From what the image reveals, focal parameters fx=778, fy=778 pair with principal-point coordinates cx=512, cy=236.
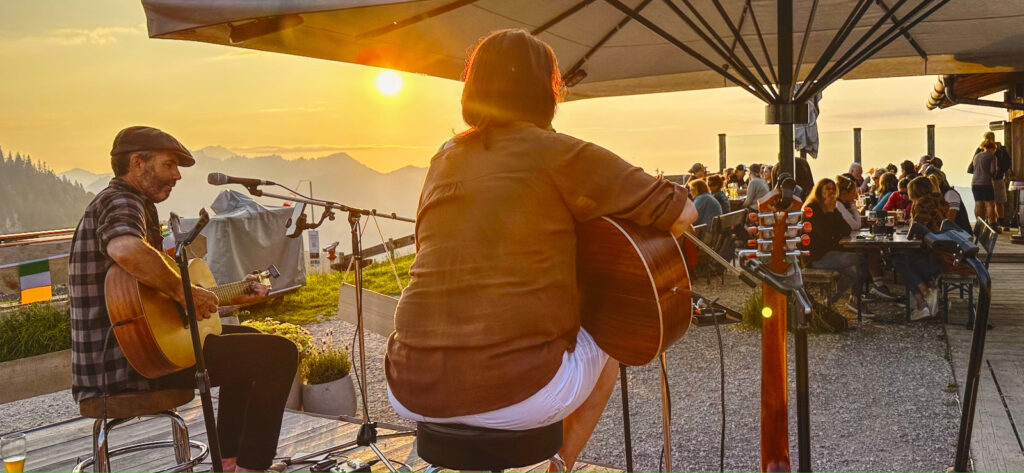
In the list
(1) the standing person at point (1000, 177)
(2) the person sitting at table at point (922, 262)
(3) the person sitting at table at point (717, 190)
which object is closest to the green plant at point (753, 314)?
(2) the person sitting at table at point (922, 262)

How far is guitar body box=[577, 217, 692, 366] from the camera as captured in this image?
1.94 meters

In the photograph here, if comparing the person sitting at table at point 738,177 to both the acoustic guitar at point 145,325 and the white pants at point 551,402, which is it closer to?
the acoustic guitar at point 145,325

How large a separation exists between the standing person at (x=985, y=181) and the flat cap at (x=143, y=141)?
44.6ft

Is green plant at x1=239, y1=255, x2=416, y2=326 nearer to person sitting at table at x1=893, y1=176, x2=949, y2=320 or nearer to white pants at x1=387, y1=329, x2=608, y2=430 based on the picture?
person sitting at table at x1=893, y1=176, x2=949, y2=320

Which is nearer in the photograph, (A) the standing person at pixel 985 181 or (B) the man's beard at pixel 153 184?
(B) the man's beard at pixel 153 184

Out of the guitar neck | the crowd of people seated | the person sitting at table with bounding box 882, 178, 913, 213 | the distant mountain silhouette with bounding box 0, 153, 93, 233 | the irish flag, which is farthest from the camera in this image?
the distant mountain silhouette with bounding box 0, 153, 93, 233

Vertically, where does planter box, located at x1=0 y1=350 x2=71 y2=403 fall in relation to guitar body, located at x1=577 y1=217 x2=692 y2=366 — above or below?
below

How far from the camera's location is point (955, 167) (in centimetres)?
1648

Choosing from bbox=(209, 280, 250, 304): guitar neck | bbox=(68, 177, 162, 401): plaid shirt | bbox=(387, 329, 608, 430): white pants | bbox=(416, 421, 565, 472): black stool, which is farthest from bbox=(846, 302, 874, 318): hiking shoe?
bbox=(68, 177, 162, 401): plaid shirt

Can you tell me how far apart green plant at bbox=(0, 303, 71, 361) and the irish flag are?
0.10 m

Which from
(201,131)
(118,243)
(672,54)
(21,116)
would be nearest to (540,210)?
(118,243)

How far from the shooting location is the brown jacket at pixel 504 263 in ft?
6.02

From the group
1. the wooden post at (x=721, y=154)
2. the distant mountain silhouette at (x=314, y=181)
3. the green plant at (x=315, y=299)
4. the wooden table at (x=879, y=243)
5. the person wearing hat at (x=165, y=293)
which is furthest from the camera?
the wooden post at (x=721, y=154)

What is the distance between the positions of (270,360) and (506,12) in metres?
2.58
